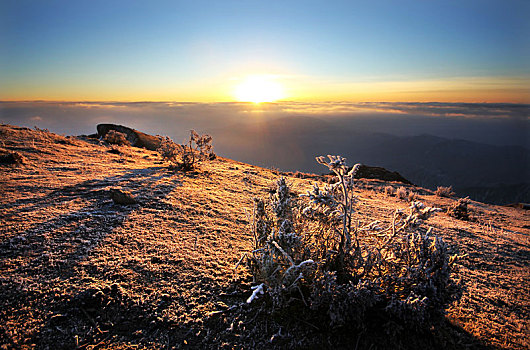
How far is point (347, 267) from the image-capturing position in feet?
8.95

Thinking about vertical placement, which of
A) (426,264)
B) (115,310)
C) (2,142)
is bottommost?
(115,310)

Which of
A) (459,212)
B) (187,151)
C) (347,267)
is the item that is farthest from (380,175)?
(347,267)

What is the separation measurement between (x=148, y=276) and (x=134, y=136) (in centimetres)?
1646

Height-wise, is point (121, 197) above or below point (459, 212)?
above

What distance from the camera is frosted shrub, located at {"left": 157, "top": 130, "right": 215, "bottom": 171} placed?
8.34m

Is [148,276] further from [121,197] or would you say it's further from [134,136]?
[134,136]

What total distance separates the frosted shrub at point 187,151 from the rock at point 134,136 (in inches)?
319

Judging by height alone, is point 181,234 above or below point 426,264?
below

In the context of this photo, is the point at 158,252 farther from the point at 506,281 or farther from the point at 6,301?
the point at 506,281

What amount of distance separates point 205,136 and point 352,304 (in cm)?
793

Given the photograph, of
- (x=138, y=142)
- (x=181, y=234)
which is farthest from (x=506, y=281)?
(x=138, y=142)

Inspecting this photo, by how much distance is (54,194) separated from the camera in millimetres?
4711

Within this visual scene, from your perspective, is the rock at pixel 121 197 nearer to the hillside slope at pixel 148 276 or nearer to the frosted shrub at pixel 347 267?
the hillside slope at pixel 148 276

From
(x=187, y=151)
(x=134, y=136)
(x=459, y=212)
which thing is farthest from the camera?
(x=134, y=136)
